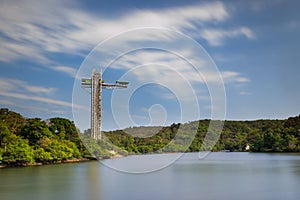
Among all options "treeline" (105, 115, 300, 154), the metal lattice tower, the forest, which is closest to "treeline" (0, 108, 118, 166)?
the forest

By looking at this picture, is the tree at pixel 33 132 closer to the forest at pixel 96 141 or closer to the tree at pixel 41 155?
the forest at pixel 96 141

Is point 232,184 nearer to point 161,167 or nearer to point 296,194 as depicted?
point 296,194

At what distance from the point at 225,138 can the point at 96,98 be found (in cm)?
2344

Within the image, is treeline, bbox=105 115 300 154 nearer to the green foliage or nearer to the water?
the green foliage

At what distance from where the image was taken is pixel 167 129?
32812 millimetres

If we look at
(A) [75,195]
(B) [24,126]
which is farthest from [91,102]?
(A) [75,195]

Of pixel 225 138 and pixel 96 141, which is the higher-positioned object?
pixel 225 138

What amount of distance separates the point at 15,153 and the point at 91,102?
9.41 meters

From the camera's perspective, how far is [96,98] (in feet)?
96.7

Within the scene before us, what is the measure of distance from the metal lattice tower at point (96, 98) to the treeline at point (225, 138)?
139 centimetres

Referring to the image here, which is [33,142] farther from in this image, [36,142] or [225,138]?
[225,138]

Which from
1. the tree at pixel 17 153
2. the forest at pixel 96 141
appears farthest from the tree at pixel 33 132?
the tree at pixel 17 153

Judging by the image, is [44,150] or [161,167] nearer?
[161,167]

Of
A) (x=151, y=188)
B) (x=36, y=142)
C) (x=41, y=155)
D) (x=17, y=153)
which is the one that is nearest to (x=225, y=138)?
(x=36, y=142)
